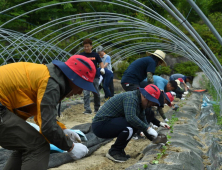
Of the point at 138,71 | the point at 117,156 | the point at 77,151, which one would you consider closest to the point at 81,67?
the point at 77,151

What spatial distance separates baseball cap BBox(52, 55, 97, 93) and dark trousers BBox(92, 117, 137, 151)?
5.09 ft

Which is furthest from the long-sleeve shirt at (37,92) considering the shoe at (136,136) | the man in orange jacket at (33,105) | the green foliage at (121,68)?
the green foliage at (121,68)

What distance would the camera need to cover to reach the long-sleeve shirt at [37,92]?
82.4 inches

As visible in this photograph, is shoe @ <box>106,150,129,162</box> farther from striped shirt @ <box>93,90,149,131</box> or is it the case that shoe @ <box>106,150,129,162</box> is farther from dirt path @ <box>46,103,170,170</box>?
striped shirt @ <box>93,90,149,131</box>

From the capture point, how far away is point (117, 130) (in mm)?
3861

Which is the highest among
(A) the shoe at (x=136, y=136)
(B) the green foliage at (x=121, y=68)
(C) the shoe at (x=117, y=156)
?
(C) the shoe at (x=117, y=156)

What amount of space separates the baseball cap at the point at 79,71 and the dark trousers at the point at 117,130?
155 centimetres

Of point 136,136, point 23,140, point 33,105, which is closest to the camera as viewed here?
point 23,140

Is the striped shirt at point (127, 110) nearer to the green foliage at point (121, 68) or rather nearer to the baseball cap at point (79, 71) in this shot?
the baseball cap at point (79, 71)

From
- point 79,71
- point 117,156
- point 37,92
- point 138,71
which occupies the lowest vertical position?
point 117,156

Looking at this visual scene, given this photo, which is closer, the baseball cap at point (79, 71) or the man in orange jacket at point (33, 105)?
the man in orange jacket at point (33, 105)

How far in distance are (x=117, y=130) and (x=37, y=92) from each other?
1883 millimetres

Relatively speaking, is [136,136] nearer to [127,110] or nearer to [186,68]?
[127,110]

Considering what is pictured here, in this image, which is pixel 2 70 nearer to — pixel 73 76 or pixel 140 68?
pixel 73 76
